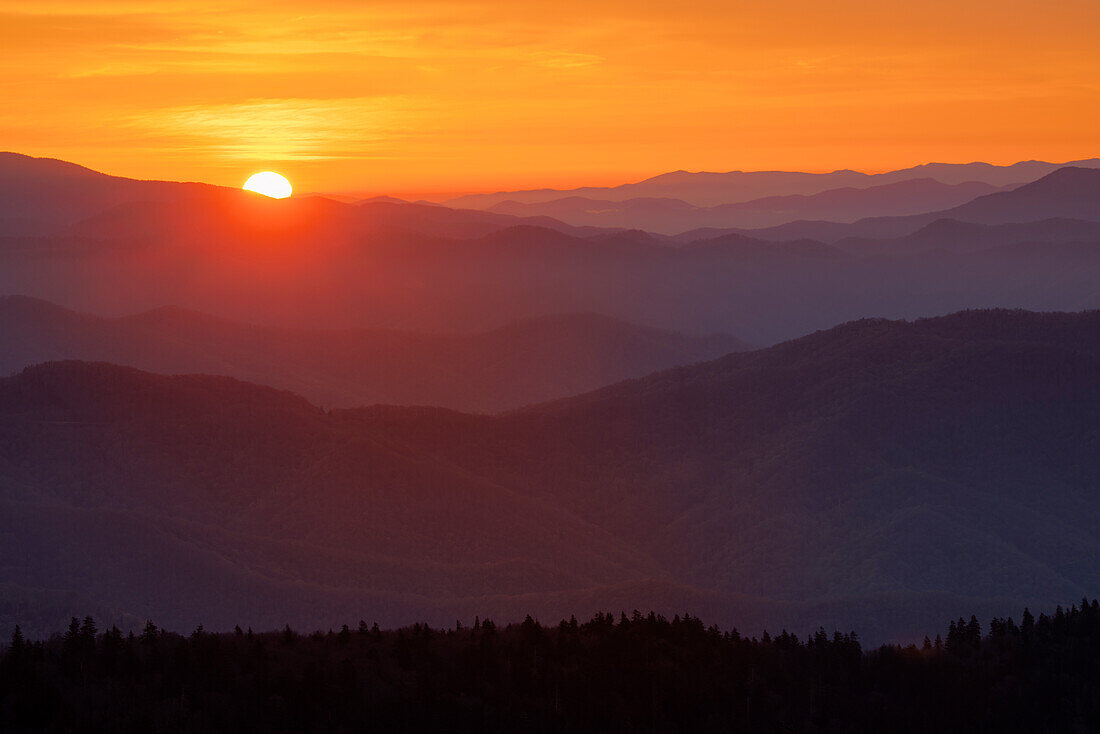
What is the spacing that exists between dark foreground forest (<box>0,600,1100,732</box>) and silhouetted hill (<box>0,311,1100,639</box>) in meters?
23.2

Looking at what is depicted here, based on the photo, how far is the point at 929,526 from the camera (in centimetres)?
8006

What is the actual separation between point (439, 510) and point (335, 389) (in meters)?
99.6

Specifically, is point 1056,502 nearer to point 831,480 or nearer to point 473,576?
point 831,480

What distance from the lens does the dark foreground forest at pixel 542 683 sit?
3053cm

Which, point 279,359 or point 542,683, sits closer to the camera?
point 542,683

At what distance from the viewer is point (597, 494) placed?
92.6 meters

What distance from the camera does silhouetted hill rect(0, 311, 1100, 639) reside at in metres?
62.7

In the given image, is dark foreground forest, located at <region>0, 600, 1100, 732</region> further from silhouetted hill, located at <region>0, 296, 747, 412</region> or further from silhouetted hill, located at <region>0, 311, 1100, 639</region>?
silhouetted hill, located at <region>0, 296, 747, 412</region>

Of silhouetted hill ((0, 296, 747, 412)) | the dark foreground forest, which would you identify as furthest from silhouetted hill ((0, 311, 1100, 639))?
silhouetted hill ((0, 296, 747, 412))

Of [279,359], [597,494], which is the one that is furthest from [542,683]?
[279,359]

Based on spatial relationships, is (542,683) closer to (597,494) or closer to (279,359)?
(597,494)

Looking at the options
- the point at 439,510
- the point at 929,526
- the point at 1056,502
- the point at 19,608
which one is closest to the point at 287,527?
the point at 439,510

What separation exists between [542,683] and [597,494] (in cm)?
5884

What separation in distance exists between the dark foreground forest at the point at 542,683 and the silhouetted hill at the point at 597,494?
915 inches
